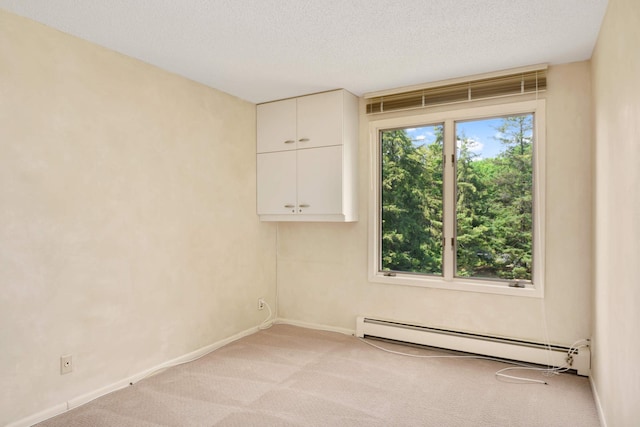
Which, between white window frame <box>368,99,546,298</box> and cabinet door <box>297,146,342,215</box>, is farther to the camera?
cabinet door <box>297,146,342,215</box>

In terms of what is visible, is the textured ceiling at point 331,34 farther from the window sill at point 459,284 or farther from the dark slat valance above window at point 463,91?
the window sill at point 459,284

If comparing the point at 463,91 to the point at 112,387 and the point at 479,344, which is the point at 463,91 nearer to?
the point at 479,344

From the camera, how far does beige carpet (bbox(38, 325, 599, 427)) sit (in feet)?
7.75

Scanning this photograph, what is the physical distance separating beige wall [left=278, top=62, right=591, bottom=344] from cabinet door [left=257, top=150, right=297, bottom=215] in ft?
1.48

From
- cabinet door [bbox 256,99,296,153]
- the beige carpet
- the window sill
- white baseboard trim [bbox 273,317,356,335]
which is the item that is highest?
cabinet door [bbox 256,99,296,153]

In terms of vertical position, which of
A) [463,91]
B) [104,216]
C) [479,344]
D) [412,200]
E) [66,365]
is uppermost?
[463,91]

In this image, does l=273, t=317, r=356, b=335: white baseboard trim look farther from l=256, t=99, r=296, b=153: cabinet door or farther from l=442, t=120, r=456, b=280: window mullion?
l=256, t=99, r=296, b=153: cabinet door

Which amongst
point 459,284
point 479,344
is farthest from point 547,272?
point 479,344

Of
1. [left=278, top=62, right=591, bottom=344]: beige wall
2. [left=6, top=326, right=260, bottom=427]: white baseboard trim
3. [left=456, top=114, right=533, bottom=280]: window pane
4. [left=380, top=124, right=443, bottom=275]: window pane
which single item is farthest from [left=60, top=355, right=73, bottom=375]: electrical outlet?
[left=456, top=114, right=533, bottom=280]: window pane

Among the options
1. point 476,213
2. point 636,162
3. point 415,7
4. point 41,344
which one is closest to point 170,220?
point 41,344

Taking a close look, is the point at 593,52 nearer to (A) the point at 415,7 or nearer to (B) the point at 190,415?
(A) the point at 415,7

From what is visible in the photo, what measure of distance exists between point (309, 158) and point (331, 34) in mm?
1429

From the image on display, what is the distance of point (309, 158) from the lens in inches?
151

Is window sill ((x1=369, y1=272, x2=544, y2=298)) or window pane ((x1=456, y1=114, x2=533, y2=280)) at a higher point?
window pane ((x1=456, y1=114, x2=533, y2=280))
